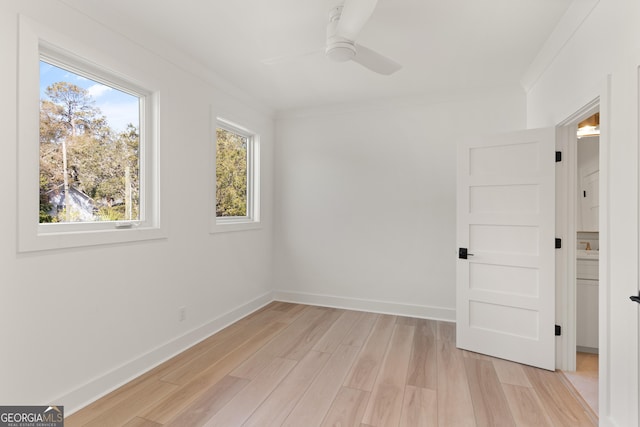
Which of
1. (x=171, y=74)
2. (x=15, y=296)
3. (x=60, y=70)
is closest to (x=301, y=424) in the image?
(x=15, y=296)

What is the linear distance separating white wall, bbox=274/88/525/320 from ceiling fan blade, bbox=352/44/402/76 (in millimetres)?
1603

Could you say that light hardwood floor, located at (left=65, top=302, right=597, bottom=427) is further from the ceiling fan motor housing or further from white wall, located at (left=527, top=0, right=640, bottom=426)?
the ceiling fan motor housing

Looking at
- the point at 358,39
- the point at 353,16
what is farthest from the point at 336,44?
the point at 358,39

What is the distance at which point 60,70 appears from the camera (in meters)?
1.92

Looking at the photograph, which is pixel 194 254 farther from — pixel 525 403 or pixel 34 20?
pixel 525 403

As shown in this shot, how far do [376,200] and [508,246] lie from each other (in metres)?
1.54

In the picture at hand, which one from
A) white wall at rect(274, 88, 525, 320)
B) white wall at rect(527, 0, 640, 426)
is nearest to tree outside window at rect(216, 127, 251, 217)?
white wall at rect(274, 88, 525, 320)

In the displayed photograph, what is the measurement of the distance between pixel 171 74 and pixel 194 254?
157 centimetres

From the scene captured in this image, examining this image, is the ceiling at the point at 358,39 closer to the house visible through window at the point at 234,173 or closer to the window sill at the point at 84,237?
the house visible through window at the point at 234,173

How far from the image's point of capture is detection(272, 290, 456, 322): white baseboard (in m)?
3.54

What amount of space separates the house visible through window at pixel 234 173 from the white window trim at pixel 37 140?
0.93m

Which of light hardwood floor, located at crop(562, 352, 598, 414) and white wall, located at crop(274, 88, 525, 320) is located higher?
white wall, located at crop(274, 88, 525, 320)

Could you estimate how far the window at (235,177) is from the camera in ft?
11.0

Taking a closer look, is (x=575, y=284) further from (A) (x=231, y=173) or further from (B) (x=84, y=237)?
(B) (x=84, y=237)
